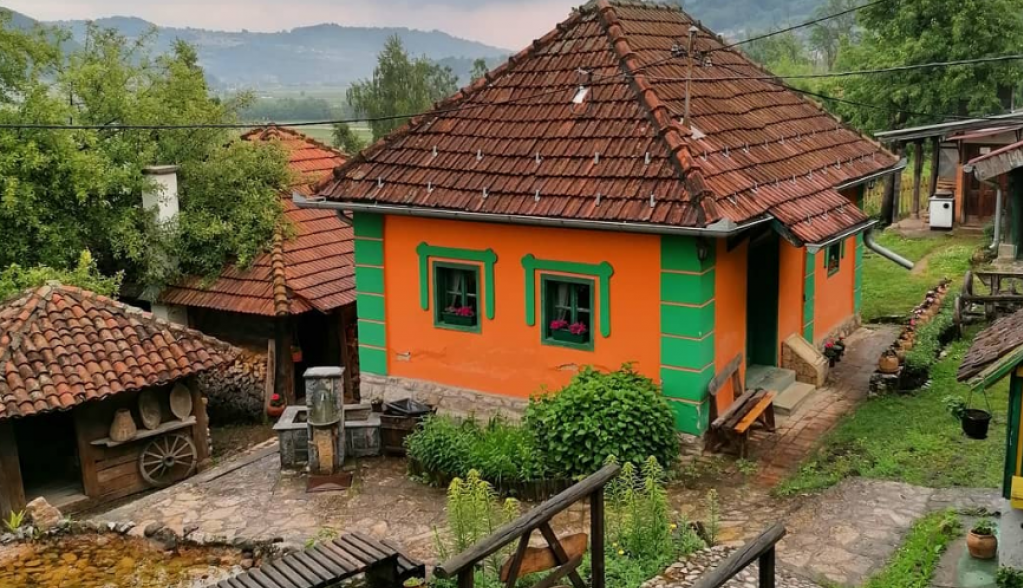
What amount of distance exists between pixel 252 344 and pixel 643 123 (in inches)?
329

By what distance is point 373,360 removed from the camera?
1391 centimetres

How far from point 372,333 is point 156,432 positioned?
318 centimetres

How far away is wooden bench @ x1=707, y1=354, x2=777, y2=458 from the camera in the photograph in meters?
11.4

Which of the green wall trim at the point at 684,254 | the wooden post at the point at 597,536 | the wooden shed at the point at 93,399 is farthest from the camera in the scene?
the wooden shed at the point at 93,399

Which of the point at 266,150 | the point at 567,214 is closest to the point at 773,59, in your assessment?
the point at 266,150

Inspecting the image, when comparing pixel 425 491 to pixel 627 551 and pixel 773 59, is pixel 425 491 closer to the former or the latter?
pixel 627 551

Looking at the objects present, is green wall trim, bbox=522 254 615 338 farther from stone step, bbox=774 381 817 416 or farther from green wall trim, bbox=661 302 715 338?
stone step, bbox=774 381 817 416

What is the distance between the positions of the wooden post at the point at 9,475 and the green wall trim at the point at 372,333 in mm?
4597

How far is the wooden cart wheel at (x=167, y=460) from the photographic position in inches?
519

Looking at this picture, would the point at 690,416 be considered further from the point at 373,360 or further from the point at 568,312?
the point at 373,360

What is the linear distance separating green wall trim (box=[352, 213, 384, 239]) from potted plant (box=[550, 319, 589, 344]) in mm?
2875

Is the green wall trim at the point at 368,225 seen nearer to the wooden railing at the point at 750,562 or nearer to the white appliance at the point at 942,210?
the wooden railing at the point at 750,562

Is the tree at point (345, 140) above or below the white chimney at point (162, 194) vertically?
above

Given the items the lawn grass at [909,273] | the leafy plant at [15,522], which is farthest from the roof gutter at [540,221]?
the lawn grass at [909,273]
